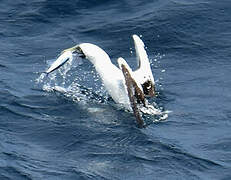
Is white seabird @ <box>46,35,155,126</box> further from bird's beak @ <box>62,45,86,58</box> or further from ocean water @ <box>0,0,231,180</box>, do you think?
ocean water @ <box>0,0,231,180</box>

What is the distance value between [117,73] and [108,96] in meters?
0.61

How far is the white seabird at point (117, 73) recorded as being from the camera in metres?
16.0

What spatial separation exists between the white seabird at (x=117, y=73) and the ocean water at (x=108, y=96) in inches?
11.2

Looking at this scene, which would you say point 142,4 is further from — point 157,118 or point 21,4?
point 157,118

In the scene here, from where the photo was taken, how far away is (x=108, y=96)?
16.7 metres

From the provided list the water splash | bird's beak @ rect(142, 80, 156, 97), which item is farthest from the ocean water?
bird's beak @ rect(142, 80, 156, 97)

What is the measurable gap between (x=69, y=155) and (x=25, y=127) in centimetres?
162

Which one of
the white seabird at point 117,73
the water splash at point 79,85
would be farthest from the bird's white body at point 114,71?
the water splash at point 79,85

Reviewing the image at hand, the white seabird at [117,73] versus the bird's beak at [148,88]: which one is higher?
the white seabird at [117,73]

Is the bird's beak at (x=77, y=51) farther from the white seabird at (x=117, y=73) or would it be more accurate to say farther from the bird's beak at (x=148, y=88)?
the bird's beak at (x=148, y=88)

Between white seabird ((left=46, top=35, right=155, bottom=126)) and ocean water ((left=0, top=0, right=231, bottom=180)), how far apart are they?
0.28m

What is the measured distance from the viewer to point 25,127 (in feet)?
48.9

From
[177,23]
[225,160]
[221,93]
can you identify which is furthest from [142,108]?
[177,23]

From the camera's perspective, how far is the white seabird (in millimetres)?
16047
